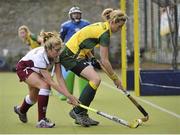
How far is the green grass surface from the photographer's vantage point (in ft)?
26.5

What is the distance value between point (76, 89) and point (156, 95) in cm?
227

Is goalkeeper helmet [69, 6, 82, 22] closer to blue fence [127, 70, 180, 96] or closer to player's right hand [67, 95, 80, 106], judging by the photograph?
blue fence [127, 70, 180, 96]

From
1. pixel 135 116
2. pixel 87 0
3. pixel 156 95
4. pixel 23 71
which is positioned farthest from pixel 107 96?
pixel 87 0

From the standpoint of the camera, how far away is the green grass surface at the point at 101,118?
8.09 m

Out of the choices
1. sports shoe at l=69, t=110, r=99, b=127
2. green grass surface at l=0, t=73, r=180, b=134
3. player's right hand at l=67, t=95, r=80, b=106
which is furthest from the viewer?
sports shoe at l=69, t=110, r=99, b=127

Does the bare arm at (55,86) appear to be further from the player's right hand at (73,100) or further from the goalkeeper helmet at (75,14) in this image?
the goalkeeper helmet at (75,14)

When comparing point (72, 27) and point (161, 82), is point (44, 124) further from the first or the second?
point (161, 82)

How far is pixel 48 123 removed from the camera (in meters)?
8.30

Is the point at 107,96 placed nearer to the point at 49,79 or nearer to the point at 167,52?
the point at 49,79

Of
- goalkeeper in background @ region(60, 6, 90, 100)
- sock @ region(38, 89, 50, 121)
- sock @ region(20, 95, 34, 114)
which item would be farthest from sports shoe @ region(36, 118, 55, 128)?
goalkeeper in background @ region(60, 6, 90, 100)

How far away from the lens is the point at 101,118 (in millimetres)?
9289

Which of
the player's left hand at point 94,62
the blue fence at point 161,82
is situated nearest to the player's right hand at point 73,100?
the player's left hand at point 94,62

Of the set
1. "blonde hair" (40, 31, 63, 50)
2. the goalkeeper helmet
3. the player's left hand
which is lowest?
the player's left hand

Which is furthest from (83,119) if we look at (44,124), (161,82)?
(161,82)
